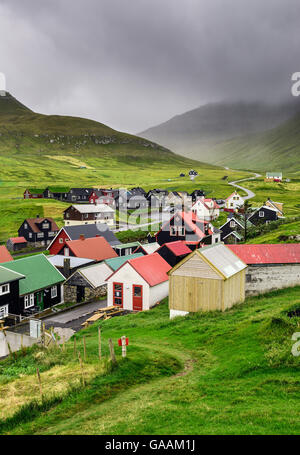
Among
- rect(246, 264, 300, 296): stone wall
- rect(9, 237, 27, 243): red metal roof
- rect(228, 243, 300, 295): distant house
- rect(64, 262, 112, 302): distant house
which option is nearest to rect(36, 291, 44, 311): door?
rect(64, 262, 112, 302): distant house

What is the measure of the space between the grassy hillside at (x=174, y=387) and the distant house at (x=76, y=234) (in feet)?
151

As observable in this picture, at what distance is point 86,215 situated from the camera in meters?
119

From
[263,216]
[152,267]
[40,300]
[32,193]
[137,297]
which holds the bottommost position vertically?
[40,300]

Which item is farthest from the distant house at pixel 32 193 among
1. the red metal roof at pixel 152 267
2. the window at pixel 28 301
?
the red metal roof at pixel 152 267

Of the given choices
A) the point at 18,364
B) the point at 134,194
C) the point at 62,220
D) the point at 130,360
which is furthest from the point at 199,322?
the point at 134,194

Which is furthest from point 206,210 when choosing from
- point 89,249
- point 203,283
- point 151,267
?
point 203,283

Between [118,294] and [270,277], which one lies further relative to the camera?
[118,294]

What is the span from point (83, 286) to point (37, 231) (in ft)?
172

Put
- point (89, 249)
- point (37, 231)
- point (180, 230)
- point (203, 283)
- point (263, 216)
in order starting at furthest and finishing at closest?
point (263, 216)
point (37, 231)
point (180, 230)
point (89, 249)
point (203, 283)

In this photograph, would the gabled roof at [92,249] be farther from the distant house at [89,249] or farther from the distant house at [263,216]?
the distant house at [263,216]

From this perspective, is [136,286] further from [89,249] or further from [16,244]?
[16,244]

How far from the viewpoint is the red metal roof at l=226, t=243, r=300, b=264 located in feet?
132

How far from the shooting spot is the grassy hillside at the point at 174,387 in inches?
517

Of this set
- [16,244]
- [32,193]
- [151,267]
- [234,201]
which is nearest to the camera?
[151,267]
